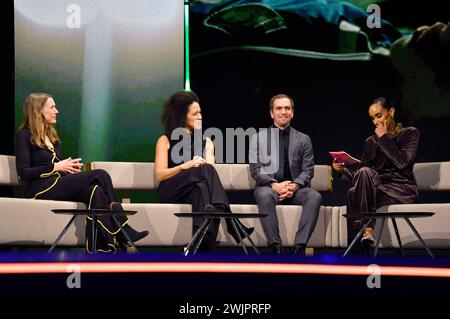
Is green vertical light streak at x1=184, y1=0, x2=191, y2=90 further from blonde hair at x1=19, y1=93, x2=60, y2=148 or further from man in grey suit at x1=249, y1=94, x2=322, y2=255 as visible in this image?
blonde hair at x1=19, y1=93, x2=60, y2=148

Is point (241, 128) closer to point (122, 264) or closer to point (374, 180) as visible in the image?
point (374, 180)

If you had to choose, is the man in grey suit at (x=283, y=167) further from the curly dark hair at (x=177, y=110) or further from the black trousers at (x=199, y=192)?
the curly dark hair at (x=177, y=110)

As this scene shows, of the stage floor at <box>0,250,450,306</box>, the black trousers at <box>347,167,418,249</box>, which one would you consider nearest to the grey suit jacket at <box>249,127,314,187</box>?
the black trousers at <box>347,167,418,249</box>

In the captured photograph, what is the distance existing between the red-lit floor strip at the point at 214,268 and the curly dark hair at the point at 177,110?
266cm

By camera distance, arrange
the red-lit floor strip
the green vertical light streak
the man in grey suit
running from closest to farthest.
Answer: the red-lit floor strip, the man in grey suit, the green vertical light streak

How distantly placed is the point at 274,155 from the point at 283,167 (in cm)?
10

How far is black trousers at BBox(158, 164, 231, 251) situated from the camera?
4.46m

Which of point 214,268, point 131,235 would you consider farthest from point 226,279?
point 131,235

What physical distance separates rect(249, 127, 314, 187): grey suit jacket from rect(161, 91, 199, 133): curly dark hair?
20.9 inches

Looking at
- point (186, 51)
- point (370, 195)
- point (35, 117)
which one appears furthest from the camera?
point (186, 51)

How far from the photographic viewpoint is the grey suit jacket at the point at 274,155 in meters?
4.98

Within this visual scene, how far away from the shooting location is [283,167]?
16.5ft

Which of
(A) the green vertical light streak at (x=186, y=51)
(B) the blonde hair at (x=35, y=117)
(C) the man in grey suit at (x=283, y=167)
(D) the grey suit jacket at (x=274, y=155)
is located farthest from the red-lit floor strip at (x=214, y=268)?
(A) the green vertical light streak at (x=186, y=51)

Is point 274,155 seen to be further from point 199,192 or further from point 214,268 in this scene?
point 214,268
